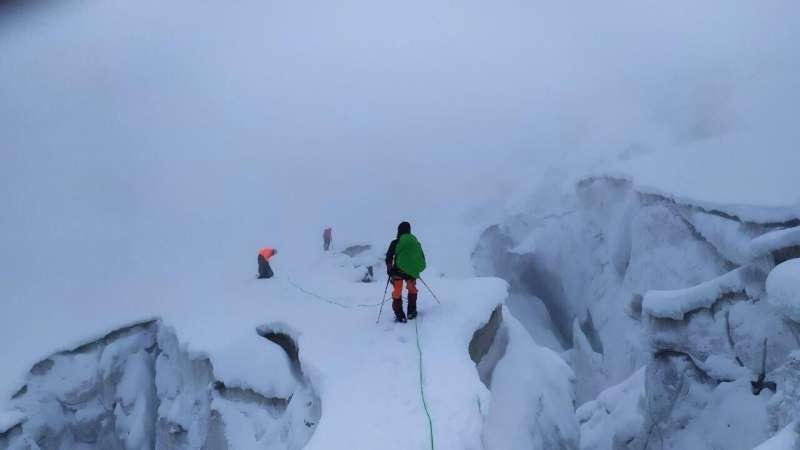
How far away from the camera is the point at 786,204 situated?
1276 centimetres

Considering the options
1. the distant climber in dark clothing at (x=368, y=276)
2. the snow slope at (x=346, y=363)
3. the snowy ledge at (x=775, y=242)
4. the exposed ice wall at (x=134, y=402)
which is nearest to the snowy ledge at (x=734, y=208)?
the snowy ledge at (x=775, y=242)

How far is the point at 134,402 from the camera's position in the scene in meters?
13.9

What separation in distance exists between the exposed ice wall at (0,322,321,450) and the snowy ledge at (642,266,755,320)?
7.22 meters

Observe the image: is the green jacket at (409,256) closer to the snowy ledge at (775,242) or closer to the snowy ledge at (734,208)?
the snowy ledge at (775,242)

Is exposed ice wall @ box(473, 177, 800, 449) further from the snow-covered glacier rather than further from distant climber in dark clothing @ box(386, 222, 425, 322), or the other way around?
distant climber in dark clothing @ box(386, 222, 425, 322)

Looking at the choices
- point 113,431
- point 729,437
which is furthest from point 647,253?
point 113,431

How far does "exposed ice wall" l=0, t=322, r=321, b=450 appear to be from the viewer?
10.8 meters

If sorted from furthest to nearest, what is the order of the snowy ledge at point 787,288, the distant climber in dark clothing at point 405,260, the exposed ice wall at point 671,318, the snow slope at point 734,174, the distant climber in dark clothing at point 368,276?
the distant climber in dark clothing at point 368,276 < the snow slope at point 734,174 < the exposed ice wall at point 671,318 < the distant climber in dark clothing at point 405,260 < the snowy ledge at point 787,288

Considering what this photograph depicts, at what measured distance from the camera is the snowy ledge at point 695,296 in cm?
1116

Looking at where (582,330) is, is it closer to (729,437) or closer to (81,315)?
(729,437)

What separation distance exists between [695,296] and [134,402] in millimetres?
12132

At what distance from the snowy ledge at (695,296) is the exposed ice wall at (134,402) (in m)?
7.22

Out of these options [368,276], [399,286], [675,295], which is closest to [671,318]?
[675,295]

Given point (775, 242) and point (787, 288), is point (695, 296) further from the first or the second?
point (787, 288)
